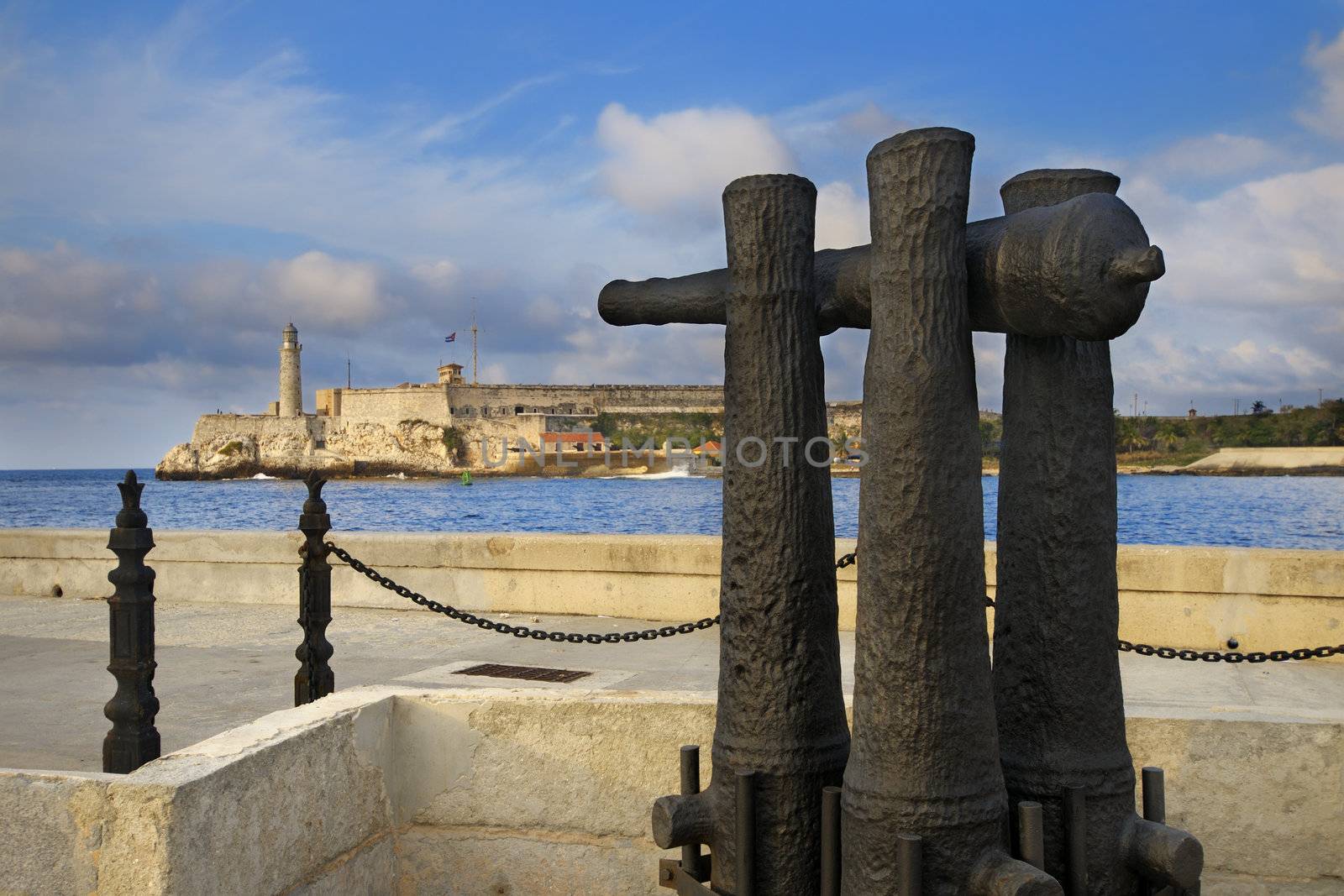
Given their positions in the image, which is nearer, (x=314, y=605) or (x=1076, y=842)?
(x=1076, y=842)

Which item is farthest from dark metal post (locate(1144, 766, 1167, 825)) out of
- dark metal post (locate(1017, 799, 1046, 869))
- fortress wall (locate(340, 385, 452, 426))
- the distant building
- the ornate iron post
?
the distant building

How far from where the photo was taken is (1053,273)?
6.57 feet

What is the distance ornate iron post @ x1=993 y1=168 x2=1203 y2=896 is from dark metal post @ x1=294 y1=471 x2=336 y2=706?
11.2ft

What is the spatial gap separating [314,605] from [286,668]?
1.71m

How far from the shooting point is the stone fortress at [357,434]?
96562mm

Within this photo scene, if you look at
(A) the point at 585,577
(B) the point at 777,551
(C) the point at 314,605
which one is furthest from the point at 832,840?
(A) the point at 585,577

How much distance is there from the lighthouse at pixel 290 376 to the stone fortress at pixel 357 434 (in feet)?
0.25

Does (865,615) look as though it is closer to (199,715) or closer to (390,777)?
(390,777)

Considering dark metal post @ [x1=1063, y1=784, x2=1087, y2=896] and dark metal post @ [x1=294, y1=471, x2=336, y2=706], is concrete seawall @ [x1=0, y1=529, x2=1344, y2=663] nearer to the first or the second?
dark metal post @ [x1=294, y1=471, x2=336, y2=706]

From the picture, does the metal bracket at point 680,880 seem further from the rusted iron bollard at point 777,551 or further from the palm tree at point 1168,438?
the palm tree at point 1168,438

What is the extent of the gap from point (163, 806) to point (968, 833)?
181 cm

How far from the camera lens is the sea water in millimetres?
45125

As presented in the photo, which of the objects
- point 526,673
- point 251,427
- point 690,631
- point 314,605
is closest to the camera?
point 314,605

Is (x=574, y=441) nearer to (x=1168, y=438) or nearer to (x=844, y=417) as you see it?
(x=844, y=417)
